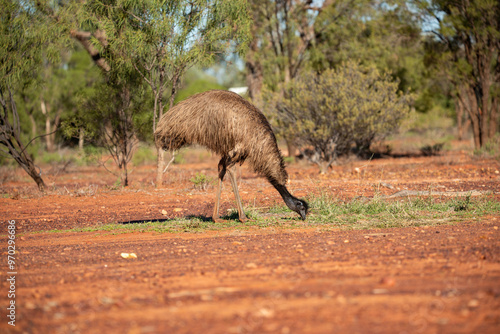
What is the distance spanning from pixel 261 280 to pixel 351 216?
14.3 ft

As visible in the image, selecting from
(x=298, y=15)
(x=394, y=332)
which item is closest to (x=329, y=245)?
(x=394, y=332)

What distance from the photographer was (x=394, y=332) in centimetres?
314

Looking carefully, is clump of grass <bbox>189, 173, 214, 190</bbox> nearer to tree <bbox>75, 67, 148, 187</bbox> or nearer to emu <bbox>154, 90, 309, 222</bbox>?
tree <bbox>75, 67, 148, 187</bbox>

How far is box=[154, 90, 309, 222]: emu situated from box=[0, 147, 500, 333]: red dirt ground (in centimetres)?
119

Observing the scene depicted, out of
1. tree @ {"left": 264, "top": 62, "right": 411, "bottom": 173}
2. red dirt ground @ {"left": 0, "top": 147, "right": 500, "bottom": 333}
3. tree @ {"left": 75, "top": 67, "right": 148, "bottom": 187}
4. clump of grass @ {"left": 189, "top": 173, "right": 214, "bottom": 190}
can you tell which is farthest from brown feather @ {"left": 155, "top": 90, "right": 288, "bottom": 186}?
tree @ {"left": 264, "top": 62, "right": 411, "bottom": 173}

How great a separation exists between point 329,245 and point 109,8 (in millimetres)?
8494

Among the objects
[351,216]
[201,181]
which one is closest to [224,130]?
[351,216]

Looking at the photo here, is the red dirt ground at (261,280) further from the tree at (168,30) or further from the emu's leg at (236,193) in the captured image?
the tree at (168,30)

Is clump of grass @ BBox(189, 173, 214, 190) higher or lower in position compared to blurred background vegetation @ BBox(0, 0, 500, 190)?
lower

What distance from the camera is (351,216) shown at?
8.42 meters

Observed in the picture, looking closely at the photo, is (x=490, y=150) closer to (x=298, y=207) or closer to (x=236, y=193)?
(x=298, y=207)

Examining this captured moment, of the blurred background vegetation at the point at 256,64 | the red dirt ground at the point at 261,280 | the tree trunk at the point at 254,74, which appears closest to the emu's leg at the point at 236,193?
the red dirt ground at the point at 261,280

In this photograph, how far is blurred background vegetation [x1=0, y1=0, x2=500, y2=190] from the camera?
11.9 metres

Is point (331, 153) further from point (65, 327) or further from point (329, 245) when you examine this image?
point (65, 327)
